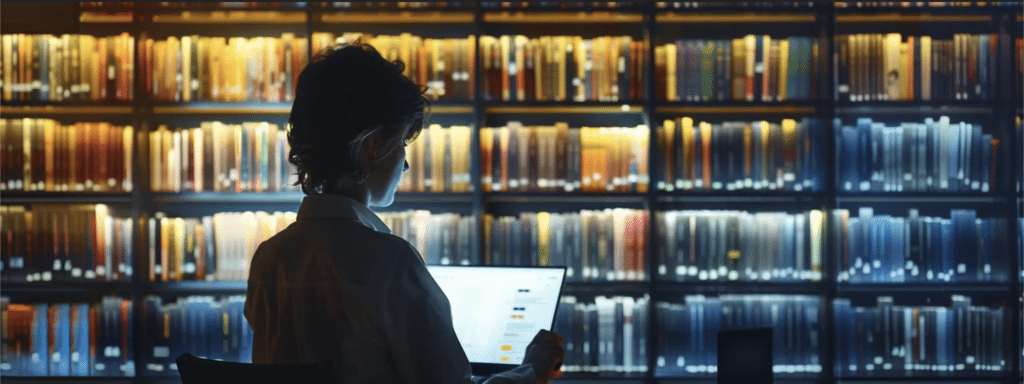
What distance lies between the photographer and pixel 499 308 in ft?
4.67

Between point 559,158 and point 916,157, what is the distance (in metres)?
1.59

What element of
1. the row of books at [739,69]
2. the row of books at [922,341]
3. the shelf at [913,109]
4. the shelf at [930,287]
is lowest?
the row of books at [922,341]

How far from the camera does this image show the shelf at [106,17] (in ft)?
10.3

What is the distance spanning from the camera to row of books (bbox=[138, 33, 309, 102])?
299 centimetres

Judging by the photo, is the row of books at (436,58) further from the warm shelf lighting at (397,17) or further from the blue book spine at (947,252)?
the blue book spine at (947,252)

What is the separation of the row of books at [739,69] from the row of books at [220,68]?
5.35 ft

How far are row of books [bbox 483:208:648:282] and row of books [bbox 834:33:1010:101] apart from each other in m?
1.13

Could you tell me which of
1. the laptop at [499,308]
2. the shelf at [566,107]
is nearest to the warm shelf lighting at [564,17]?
the shelf at [566,107]

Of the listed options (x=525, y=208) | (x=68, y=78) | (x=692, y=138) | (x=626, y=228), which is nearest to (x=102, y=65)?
(x=68, y=78)

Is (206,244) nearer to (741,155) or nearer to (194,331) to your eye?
→ (194,331)

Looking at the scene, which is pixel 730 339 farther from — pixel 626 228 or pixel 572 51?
pixel 572 51

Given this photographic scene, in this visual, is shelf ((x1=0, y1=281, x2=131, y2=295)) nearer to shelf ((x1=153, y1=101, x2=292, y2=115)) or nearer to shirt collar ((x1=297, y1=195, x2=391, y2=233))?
shelf ((x1=153, y1=101, x2=292, y2=115))

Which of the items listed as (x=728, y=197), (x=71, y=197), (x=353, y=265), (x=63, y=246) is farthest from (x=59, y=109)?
(x=728, y=197)

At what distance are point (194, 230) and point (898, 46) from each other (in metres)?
3.25
